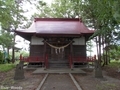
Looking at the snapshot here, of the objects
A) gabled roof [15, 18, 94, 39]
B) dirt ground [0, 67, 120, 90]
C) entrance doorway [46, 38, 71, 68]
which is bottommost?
dirt ground [0, 67, 120, 90]

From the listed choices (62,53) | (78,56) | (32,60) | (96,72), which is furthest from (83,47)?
(96,72)

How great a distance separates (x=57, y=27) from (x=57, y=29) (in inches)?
33.5

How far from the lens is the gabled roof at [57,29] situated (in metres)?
14.8

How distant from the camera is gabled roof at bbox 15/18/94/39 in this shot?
14831 mm

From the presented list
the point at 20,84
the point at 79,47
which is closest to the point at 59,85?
the point at 20,84

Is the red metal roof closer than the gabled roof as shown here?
No

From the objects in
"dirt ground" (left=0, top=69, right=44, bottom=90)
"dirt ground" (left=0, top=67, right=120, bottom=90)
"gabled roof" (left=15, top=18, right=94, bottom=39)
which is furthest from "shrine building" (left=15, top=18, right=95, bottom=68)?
"dirt ground" (left=0, top=69, right=44, bottom=90)

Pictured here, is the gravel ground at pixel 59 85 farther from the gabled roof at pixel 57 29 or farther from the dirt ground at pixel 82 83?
the gabled roof at pixel 57 29

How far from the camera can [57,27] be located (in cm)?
1714

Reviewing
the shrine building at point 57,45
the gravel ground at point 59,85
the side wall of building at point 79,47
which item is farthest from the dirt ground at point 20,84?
the side wall of building at point 79,47

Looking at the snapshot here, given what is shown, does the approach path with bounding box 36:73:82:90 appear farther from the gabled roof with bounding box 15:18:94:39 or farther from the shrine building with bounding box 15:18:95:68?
the gabled roof with bounding box 15:18:94:39

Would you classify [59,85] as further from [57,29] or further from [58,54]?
[57,29]

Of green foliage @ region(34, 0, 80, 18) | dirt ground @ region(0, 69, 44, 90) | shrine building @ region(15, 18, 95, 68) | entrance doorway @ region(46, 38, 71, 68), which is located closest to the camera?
dirt ground @ region(0, 69, 44, 90)

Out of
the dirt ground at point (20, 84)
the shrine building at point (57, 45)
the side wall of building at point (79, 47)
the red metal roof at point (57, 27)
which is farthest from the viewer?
the side wall of building at point (79, 47)
